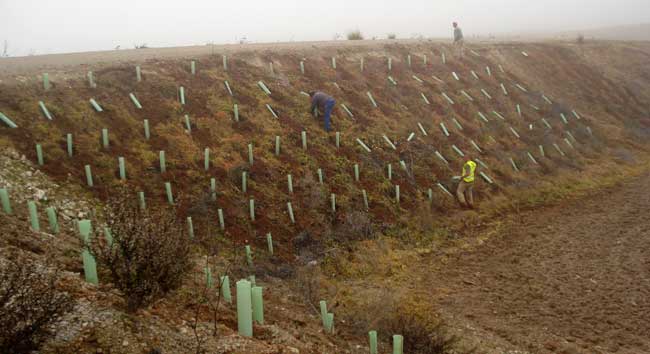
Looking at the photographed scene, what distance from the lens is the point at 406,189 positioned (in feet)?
47.0

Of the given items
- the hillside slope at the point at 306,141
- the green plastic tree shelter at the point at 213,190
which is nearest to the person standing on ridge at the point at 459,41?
the hillside slope at the point at 306,141

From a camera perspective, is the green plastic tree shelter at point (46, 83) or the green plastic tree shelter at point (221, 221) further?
the green plastic tree shelter at point (46, 83)

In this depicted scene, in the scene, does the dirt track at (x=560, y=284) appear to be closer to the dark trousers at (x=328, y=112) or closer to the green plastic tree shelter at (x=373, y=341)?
the green plastic tree shelter at (x=373, y=341)

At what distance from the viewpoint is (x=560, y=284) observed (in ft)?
33.7

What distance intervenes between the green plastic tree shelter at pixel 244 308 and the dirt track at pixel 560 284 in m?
4.21

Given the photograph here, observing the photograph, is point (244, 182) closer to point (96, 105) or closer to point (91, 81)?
point (96, 105)

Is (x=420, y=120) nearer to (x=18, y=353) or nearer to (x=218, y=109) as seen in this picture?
(x=218, y=109)

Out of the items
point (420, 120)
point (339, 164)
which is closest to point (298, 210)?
point (339, 164)

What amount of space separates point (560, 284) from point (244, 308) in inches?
306

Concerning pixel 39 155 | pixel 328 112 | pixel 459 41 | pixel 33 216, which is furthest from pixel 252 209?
pixel 459 41

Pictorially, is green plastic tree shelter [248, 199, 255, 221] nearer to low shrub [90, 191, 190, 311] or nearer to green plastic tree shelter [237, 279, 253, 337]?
green plastic tree shelter [237, 279, 253, 337]

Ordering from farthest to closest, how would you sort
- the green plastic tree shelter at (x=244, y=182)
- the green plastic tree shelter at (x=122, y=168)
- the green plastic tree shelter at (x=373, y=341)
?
the green plastic tree shelter at (x=244, y=182) < the green plastic tree shelter at (x=122, y=168) < the green plastic tree shelter at (x=373, y=341)

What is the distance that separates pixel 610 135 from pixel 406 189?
14296mm

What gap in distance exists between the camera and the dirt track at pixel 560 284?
27.3 feet
